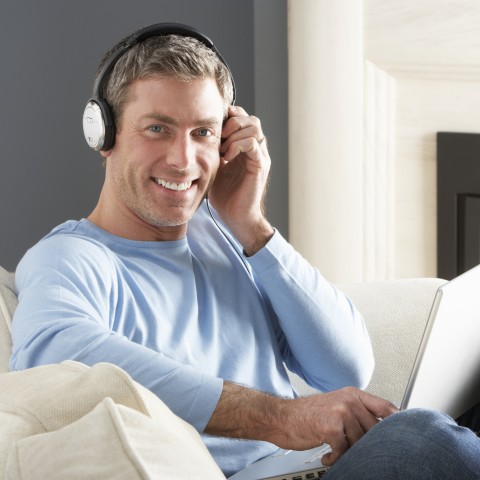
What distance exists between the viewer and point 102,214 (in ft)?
5.57

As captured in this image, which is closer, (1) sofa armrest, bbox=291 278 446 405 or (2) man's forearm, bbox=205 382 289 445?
(2) man's forearm, bbox=205 382 289 445

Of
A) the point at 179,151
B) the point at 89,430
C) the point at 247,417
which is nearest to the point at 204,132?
the point at 179,151

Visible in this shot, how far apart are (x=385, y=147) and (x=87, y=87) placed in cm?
98

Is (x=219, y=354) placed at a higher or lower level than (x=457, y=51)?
lower

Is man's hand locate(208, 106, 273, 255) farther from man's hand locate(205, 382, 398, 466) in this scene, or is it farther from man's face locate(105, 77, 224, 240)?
man's hand locate(205, 382, 398, 466)

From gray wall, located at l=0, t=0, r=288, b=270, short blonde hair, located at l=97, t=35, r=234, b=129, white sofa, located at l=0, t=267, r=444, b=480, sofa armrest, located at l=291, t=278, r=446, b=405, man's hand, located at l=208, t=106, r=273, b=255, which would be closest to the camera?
white sofa, located at l=0, t=267, r=444, b=480

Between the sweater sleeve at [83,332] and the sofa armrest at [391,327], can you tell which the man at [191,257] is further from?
the sofa armrest at [391,327]

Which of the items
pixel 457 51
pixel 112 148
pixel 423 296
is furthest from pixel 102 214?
pixel 457 51

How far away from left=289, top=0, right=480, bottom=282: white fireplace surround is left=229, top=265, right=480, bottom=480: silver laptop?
1.63 metres

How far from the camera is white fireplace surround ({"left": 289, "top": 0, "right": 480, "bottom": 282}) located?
3.09 meters

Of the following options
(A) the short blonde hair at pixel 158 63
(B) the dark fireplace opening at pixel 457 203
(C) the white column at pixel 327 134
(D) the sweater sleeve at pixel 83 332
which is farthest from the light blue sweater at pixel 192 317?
(B) the dark fireplace opening at pixel 457 203

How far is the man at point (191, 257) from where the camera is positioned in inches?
61.0

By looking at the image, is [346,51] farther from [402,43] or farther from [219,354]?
[219,354]

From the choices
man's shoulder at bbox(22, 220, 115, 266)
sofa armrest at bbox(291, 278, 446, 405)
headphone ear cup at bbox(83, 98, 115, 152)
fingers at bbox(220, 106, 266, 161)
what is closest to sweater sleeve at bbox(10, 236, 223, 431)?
man's shoulder at bbox(22, 220, 115, 266)
